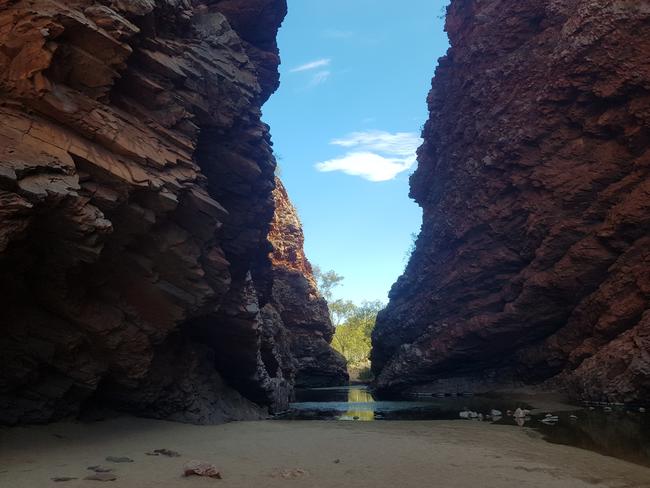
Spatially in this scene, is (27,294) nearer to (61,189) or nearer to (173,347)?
(61,189)

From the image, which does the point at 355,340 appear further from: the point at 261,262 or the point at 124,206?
the point at 124,206

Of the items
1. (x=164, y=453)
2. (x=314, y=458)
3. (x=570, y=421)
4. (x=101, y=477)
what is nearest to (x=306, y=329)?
(x=570, y=421)

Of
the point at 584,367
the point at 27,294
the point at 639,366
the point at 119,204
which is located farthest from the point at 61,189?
the point at 584,367

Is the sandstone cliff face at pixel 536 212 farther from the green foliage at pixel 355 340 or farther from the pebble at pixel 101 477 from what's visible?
the green foliage at pixel 355 340

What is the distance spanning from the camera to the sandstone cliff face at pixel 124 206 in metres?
13.8

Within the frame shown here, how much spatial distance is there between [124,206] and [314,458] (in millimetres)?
9748

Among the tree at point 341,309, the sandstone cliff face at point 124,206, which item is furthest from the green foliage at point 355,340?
the sandstone cliff face at point 124,206

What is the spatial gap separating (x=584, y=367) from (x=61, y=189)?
29.1 metres

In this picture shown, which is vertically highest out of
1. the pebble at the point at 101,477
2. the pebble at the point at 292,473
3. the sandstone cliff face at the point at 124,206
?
the sandstone cliff face at the point at 124,206

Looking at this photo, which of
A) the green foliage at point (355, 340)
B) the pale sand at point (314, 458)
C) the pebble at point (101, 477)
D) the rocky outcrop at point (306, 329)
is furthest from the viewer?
the green foliage at point (355, 340)

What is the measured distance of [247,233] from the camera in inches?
1023

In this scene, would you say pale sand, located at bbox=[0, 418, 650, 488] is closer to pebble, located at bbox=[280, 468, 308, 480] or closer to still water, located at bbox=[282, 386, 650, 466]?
pebble, located at bbox=[280, 468, 308, 480]

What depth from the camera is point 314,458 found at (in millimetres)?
13172

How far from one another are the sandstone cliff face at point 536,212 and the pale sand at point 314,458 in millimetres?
14810
